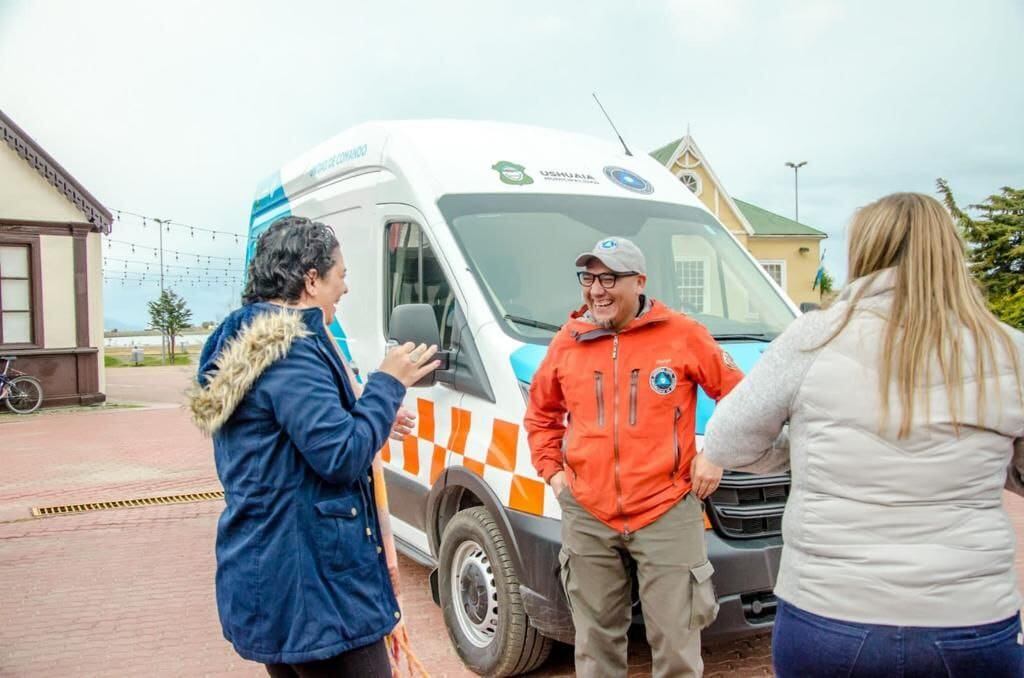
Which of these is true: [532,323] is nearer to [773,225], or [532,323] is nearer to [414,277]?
[414,277]

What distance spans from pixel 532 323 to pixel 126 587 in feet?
12.0

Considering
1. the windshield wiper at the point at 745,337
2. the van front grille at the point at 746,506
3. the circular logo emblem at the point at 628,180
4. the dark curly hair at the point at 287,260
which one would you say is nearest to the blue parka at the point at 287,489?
the dark curly hair at the point at 287,260

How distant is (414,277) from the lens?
15.1 feet

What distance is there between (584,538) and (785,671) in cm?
129

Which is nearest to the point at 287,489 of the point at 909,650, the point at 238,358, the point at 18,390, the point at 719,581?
the point at 238,358

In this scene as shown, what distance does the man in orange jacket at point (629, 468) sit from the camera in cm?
305

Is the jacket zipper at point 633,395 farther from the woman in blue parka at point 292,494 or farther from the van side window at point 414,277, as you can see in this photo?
the van side window at point 414,277

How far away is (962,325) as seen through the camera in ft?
Result: 5.89

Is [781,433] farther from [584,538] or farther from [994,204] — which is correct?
[994,204]

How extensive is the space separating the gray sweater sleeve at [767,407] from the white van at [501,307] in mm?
1315

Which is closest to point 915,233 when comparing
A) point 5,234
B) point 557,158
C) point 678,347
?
point 678,347

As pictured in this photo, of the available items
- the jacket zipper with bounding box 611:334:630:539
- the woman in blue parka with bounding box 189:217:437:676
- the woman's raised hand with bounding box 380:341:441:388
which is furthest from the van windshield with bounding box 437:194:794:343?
the woman in blue parka with bounding box 189:217:437:676

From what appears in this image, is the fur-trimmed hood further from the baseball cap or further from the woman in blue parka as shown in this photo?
the baseball cap

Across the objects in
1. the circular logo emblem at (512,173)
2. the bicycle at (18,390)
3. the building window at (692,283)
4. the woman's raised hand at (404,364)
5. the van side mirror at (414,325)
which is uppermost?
the circular logo emblem at (512,173)
